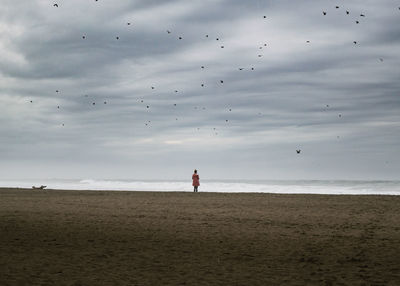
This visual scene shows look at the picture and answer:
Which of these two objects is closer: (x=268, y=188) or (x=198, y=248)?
(x=198, y=248)

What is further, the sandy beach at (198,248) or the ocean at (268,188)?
the ocean at (268,188)

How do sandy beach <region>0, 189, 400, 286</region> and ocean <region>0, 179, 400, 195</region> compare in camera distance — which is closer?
sandy beach <region>0, 189, 400, 286</region>

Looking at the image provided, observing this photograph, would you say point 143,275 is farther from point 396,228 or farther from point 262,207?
point 262,207

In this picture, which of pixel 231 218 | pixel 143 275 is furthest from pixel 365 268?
pixel 231 218

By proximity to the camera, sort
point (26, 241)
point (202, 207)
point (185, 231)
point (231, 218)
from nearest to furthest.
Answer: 1. point (26, 241)
2. point (185, 231)
3. point (231, 218)
4. point (202, 207)

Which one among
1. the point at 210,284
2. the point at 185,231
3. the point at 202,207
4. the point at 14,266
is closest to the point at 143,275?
the point at 210,284

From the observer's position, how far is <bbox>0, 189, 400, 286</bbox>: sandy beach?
27.7 feet

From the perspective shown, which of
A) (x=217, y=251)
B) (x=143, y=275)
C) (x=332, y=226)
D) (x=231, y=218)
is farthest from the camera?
(x=231, y=218)

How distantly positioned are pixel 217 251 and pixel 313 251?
8.51ft

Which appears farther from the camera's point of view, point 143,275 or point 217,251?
point 217,251

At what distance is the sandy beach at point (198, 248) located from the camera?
8.45 meters

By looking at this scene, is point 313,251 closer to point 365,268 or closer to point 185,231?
point 365,268

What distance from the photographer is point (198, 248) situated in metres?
11.5

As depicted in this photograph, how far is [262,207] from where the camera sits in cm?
2277
